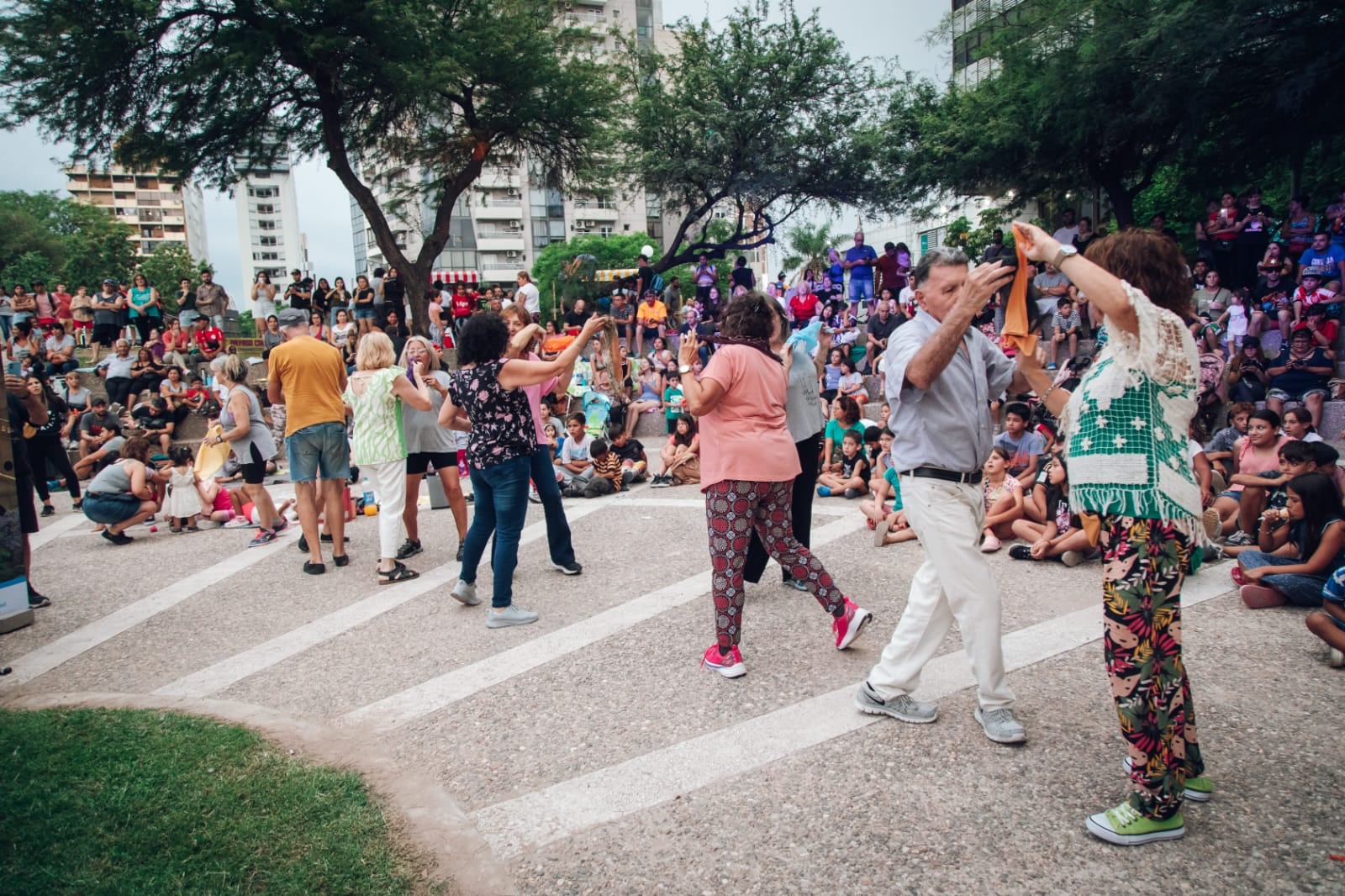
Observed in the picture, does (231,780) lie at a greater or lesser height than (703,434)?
lesser

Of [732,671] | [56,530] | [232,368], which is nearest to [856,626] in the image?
[732,671]

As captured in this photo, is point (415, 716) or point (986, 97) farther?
point (986, 97)

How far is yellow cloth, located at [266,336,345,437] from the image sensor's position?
6.82 metres

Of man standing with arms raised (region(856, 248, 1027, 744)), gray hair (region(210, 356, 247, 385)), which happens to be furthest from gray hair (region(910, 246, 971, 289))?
gray hair (region(210, 356, 247, 385))

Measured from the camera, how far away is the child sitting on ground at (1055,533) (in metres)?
6.14

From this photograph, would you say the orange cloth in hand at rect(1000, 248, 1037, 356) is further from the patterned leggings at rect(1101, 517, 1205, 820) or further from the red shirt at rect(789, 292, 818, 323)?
the red shirt at rect(789, 292, 818, 323)

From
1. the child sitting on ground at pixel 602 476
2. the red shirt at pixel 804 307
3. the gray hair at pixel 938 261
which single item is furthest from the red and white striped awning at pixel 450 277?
the gray hair at pixel 938 261

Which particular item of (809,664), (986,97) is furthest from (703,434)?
(986,97)

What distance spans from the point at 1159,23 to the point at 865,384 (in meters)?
5.89

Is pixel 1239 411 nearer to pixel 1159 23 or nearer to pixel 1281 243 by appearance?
pixel 1281 243

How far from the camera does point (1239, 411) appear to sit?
8219 mm

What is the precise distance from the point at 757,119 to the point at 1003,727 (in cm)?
2232

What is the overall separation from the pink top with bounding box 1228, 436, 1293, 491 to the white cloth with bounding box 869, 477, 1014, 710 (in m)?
4.89

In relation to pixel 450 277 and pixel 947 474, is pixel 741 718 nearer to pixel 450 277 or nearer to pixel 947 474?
pixel 947 474
